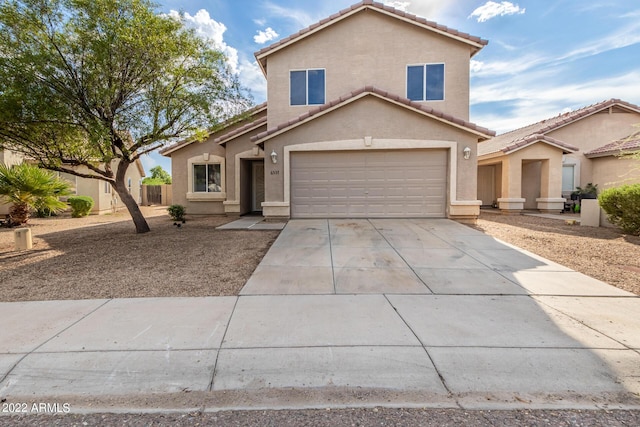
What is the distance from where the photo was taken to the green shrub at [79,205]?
17719 millimetres

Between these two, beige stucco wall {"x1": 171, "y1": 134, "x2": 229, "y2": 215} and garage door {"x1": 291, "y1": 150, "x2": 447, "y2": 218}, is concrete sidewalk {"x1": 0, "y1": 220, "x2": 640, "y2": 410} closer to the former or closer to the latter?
garage door {"x1": 291, "y1": 150, "x2": 447, "y2": 218}

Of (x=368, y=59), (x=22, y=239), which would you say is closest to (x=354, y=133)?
(x=368, y=59)

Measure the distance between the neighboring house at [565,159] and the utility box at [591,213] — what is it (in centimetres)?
411

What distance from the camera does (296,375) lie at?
2967 mm

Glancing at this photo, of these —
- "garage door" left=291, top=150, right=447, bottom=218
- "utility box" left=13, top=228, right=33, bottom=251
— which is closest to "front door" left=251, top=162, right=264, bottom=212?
"garage door" left=291, top=150, right=447, bottom=218

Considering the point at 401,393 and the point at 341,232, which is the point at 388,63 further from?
the point at 401,393

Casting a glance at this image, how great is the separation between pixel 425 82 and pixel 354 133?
476cm

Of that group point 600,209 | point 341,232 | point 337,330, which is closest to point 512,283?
point 337,330

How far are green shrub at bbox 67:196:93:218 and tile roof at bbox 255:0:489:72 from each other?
1320 cm

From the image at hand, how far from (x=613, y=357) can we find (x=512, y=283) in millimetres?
2272

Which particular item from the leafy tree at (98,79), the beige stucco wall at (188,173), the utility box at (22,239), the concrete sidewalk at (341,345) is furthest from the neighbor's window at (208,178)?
A: the concrete sidewalk at (341,345)

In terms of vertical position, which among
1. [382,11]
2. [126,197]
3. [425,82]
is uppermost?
[382,11]

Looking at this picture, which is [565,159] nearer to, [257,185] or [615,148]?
[615,148]

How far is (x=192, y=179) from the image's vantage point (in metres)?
16.1
